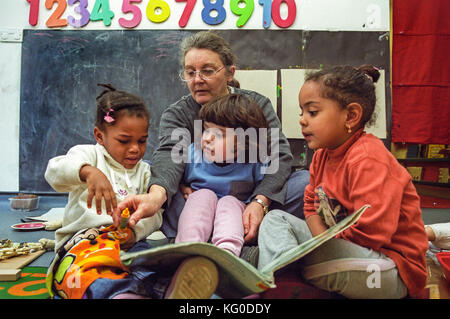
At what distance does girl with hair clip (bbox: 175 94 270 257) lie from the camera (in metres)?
0.99

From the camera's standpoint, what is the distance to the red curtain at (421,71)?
256 cm

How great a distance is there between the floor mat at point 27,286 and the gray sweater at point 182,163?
1.42 ft

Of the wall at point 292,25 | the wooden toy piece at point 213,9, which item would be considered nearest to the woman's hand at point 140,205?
the wall at point 292,25

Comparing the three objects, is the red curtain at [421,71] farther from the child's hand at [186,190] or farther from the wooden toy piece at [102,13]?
the wooden toy piece at [102,13]

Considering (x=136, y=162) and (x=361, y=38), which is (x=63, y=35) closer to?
(x=136, y=162)

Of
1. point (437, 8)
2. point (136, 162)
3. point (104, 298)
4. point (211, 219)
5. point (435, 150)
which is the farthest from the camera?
point (435, 150)

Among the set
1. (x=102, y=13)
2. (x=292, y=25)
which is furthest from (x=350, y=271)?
(x=102, y=13)

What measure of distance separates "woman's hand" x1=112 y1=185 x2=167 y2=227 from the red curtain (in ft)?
7.56

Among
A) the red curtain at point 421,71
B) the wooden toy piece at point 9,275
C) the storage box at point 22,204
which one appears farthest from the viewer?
the red curtain at point 421,71

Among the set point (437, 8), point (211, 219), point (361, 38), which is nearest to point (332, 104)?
point (211, 219)

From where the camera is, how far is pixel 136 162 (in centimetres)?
109

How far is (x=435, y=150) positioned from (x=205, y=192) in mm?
2477

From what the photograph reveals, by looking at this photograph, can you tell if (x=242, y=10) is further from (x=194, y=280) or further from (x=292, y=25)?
(x=194, y=280)

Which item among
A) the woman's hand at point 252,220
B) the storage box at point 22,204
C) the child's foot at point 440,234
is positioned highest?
the woman's hand at point 252,220
